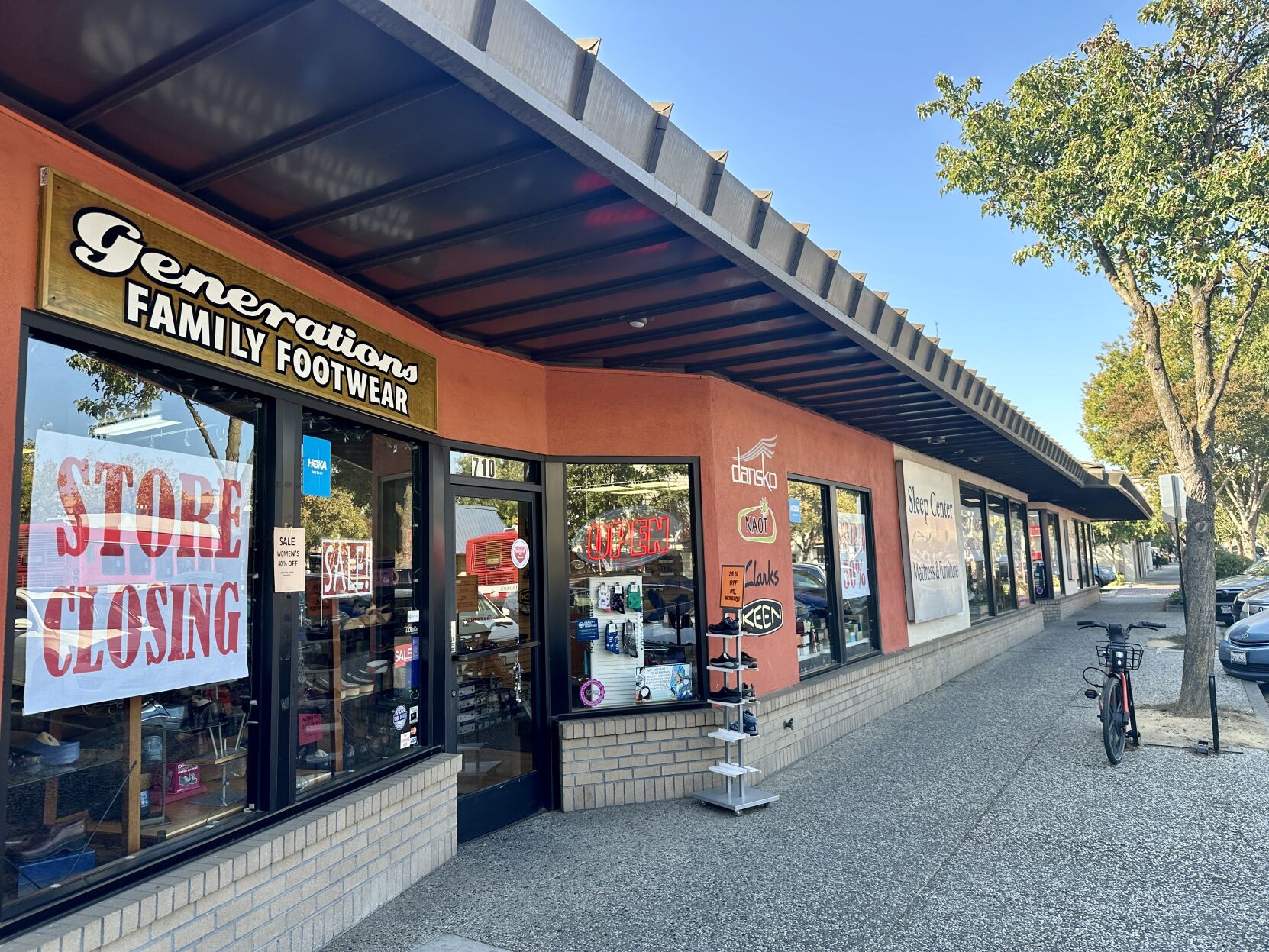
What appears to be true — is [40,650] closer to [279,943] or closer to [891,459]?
[279,943]

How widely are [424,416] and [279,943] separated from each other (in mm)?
2947

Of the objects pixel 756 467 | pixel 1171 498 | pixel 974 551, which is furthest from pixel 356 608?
pixel 974 551

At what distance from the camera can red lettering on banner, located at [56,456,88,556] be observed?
116 inches

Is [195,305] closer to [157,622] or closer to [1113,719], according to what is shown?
[157,622]

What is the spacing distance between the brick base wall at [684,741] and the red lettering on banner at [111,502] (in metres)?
3.50

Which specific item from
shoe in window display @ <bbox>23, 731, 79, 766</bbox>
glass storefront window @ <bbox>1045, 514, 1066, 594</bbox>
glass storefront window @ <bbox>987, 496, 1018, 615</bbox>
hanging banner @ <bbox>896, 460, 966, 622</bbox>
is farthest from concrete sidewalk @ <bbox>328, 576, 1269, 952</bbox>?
glass storefront window @ <bbox>1045, 514, 1066, 594</bbox>

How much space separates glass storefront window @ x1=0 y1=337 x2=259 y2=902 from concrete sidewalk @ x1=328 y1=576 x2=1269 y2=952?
1249mm

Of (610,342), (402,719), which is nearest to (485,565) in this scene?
(402,719)

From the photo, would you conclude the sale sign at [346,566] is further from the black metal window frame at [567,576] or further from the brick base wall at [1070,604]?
the brick base wall at [1070,604]

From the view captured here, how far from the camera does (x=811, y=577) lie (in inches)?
323

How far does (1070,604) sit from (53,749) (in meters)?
23.2

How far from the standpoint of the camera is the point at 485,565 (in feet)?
18.4

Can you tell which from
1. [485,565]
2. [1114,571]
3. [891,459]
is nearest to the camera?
[485,565]

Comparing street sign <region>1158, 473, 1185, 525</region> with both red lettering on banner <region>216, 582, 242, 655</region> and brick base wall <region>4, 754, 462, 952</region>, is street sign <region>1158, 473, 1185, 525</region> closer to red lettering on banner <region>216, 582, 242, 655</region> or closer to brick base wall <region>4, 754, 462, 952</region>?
brick base wall <region>4, 754, 462, 952</region>
